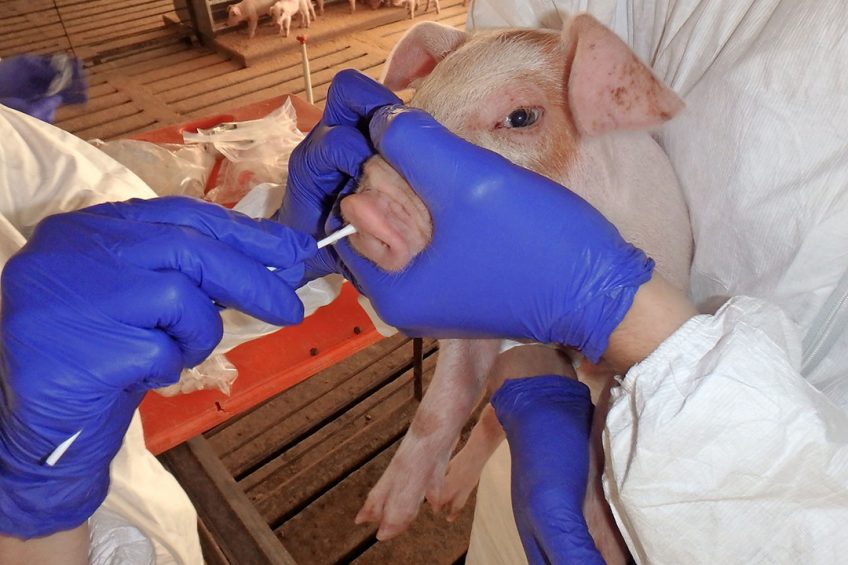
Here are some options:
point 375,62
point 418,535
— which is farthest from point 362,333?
point 375,62

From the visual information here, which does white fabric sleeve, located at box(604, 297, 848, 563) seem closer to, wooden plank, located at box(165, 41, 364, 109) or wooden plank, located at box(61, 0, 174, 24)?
wooden plank, located at box(165, 41, 364, 109)

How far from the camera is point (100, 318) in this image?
0.67 meters

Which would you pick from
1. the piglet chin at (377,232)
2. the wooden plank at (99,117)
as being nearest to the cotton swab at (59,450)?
the piglet chin at (377,232)

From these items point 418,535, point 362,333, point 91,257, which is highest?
point 91,257

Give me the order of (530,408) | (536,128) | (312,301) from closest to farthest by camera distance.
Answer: (536,128), (530,408), (312,301)

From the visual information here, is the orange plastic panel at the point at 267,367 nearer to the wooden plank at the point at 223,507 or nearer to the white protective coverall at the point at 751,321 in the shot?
the wooden plank at the point at 223,507

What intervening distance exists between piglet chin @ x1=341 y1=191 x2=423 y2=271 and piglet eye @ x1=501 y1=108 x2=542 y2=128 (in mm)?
250

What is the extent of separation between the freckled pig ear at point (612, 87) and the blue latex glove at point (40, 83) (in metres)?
1.57

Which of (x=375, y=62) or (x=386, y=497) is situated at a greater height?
(x=386, y=497)

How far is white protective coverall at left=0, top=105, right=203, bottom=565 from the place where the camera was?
3.16 feet

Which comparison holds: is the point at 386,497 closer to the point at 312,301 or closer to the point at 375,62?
the point at 312,301

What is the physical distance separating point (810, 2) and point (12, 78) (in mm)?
1903

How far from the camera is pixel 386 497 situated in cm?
114

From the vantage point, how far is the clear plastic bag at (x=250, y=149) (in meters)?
2.08
